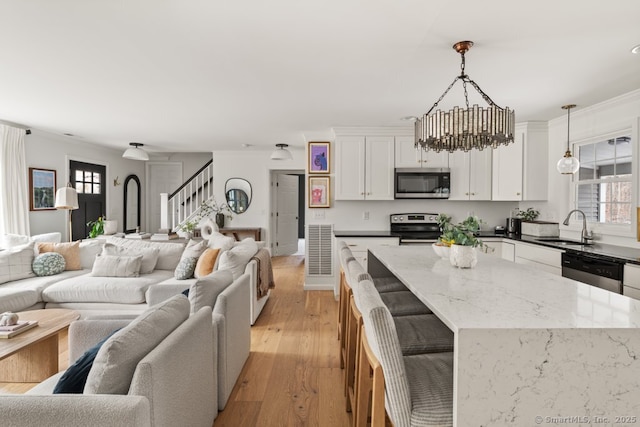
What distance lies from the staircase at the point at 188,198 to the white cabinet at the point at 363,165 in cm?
397

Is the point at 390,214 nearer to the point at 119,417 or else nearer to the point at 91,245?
the point at 91,245

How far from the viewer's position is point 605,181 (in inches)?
149

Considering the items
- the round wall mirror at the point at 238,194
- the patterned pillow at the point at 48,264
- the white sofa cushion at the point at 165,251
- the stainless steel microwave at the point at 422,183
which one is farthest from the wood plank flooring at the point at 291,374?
the round wall mirror at the point at 238,194

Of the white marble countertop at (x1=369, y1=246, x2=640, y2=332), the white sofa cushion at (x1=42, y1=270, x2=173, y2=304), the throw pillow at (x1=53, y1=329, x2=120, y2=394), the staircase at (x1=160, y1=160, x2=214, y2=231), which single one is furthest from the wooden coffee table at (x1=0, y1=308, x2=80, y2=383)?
the staircase at (x1=160, y1=160, x2=214, y2=231)

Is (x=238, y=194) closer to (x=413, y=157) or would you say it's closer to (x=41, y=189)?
(x=41, y=189)

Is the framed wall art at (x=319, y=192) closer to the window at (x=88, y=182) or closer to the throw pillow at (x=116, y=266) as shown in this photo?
the throw pillow at (x=116, y=266)

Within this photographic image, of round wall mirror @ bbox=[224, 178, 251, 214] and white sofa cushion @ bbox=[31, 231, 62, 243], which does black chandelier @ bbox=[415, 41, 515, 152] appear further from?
round wall mirror @ bbox=[224, 178, 251, 214]

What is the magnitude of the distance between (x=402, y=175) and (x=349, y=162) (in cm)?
75

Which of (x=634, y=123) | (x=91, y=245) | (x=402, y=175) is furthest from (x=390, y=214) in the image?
(x=91, y=245)

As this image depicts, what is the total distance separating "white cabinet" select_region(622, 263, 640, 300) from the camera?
8.77 ft

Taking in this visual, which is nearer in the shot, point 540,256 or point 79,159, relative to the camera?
point 540,256

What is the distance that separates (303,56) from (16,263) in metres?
3.81

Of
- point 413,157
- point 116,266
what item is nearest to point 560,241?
point 413,157

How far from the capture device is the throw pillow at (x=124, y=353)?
123cm
